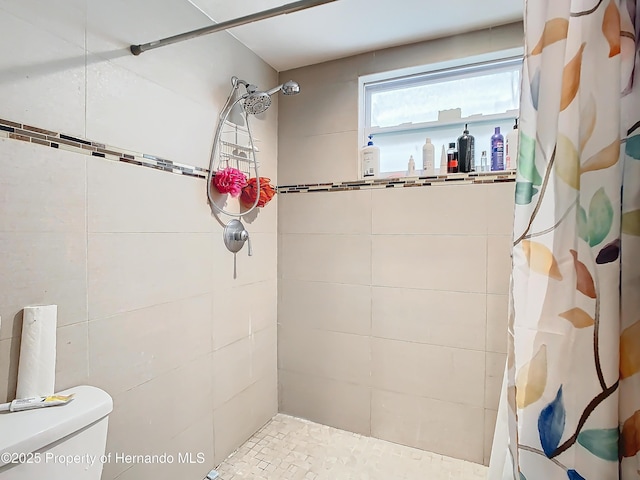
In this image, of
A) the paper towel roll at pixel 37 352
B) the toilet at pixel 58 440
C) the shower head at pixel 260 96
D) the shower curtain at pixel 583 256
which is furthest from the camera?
the shower head at pixel 260 96

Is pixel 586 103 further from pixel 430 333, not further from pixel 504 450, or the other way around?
pixel 430 333

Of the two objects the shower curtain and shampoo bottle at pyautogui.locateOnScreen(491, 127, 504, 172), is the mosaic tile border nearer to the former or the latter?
shampoo bottle at pyautogui.locateOnScreen(491, 127, 504, 172)

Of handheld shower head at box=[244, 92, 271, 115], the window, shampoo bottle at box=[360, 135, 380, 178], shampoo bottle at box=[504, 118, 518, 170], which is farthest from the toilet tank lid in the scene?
shampoo bottle at box=[504, 118, 518, 170]

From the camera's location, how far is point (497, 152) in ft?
5.65

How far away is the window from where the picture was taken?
6.01 ft

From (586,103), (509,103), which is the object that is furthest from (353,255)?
(586,103)

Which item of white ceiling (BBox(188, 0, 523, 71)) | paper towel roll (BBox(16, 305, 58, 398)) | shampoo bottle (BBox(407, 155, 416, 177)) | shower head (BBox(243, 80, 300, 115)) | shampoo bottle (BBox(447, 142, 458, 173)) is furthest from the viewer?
shampoo bottle (BBox(407, 155, 416, 177))

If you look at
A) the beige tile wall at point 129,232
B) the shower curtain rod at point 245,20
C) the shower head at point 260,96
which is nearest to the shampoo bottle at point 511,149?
the shower head at point 260,96

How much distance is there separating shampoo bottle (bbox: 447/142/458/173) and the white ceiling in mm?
589

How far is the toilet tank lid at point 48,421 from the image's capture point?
83cm

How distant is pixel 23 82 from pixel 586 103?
139cm

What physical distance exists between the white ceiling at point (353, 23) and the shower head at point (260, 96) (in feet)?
1.02

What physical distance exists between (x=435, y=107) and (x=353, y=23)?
65cm

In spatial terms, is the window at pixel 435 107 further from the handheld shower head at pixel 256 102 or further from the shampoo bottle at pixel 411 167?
the handheld shower head at pixel 256 102
